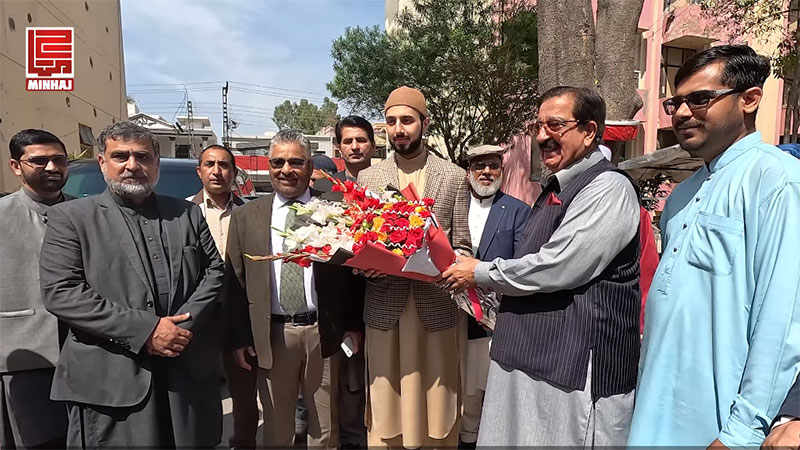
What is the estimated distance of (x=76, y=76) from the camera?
15641mm

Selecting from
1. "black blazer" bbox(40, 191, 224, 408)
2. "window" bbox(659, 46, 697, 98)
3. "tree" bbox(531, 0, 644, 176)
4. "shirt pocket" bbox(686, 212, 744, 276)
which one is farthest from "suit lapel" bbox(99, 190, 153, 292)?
"window" bbox(659, 46, 697, 98)

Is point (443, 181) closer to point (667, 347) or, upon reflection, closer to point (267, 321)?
point (267, 321)

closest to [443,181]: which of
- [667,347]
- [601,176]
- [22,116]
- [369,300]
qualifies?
[369,300]

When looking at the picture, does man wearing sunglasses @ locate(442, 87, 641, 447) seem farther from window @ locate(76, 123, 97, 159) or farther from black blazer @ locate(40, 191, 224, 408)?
window @ locate(76, 123, 97, 159)

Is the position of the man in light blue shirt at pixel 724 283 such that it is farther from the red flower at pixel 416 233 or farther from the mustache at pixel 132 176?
the mustache at pixel 132 176

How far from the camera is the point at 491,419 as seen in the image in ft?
6.77

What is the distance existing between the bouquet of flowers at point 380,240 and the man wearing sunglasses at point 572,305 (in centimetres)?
40

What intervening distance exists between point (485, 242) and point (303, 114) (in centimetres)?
6904

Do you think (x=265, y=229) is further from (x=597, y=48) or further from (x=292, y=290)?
(x=597, y=48)

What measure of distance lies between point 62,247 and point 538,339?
2149 mm

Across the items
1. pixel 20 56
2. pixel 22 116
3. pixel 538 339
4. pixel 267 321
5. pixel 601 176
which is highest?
pixel 20 56

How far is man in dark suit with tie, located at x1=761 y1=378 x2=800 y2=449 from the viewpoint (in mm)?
1330

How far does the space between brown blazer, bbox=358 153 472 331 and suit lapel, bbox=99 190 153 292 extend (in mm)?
1183

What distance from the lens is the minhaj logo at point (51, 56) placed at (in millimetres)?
11078
